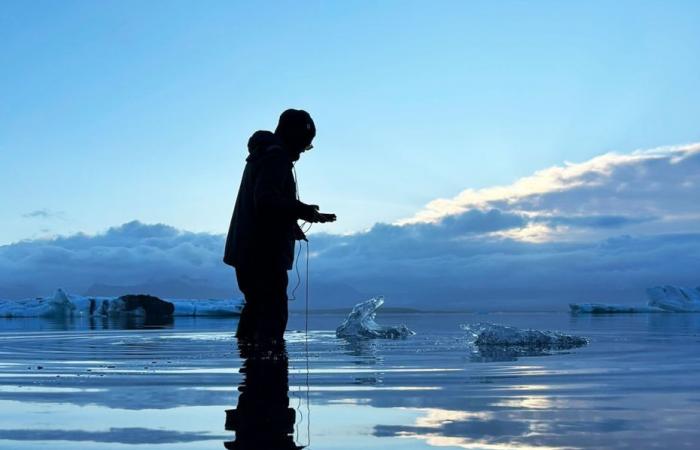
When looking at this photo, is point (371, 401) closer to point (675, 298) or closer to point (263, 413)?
point (263, 413)

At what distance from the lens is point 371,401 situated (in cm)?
269

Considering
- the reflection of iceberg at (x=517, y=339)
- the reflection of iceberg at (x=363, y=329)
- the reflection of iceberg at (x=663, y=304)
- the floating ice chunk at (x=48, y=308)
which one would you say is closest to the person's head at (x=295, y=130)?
the reflection of iceberg at (x=517, y=339)

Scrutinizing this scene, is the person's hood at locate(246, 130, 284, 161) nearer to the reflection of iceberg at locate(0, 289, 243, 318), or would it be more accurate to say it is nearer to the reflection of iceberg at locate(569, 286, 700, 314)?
the reflection of iceberg at locate(0, 289, 243, 318)

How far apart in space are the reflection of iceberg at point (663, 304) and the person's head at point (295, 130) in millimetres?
40019

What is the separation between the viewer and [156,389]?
3.10 meters

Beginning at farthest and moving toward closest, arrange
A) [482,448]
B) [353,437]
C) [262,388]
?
1. [262,388]
2. [353,437]
3. [482,448]

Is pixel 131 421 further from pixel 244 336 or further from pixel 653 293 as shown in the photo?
pixel 653 293

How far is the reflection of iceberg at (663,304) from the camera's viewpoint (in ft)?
146

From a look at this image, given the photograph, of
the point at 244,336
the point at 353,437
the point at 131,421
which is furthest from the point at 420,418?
the point at 244,336

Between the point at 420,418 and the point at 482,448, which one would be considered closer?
the point at 482,448

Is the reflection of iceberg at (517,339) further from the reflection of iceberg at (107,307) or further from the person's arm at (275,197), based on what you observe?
the reflection of iceberg at (107,307)

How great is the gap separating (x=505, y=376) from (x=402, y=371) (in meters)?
0.56

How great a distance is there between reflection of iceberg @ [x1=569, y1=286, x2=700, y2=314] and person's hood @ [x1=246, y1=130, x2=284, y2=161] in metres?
40.2

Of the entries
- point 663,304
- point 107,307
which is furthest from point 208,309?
point 663,304
